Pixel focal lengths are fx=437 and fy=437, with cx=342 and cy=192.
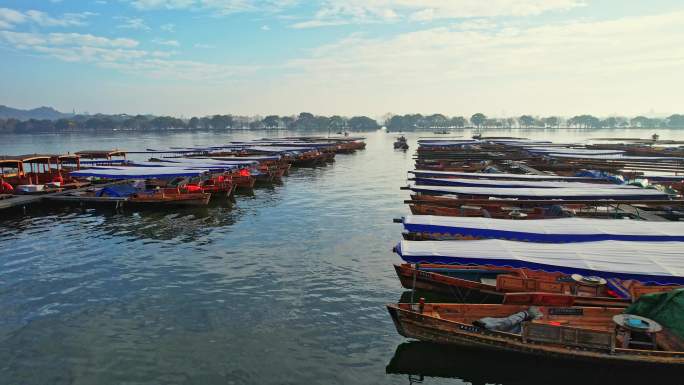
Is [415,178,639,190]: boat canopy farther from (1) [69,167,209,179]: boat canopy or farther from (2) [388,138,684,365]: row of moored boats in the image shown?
(1) [69,167,209,179]: boat canopy

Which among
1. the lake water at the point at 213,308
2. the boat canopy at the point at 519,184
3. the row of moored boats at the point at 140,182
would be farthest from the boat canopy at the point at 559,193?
the row of moored boats at the point at 140,182

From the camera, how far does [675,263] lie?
43.5 feet

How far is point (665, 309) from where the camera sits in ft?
40.1

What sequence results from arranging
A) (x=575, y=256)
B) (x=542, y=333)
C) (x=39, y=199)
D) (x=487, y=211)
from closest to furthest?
(x=542, y=333), (x=575, y=256), (x=487, y=211), (x=39, y=199)

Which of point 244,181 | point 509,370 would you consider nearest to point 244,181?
point 244,181

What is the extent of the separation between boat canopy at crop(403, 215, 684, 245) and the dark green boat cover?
4.06 metres

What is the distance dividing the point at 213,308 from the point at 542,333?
11734 mm

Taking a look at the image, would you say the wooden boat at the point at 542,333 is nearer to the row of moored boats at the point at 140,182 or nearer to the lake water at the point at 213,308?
the lake water at the point at 213,308

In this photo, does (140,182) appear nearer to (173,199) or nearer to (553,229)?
(173,199)

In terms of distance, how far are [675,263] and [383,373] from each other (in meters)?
9.47

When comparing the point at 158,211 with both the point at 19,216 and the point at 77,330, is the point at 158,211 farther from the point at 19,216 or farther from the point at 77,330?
the point at 77,330

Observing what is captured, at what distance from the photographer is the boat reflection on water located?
40.5 feet

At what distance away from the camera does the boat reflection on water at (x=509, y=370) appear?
12.4 m

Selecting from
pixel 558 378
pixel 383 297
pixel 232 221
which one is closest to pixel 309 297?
pixel 383 297
